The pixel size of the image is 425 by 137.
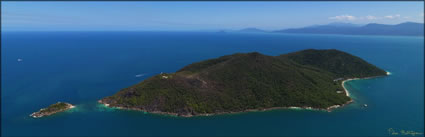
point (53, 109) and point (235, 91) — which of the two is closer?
point (53, 109)

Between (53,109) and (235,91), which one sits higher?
(235,91)

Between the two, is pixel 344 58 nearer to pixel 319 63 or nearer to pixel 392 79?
pixel 319 63

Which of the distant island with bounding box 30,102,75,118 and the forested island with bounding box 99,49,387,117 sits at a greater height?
the forested island with bounding box 99,49,387,117

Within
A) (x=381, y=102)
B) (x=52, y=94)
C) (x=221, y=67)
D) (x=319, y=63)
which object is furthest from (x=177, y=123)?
(x=319, y=63)

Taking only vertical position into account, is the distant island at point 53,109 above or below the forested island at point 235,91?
below
